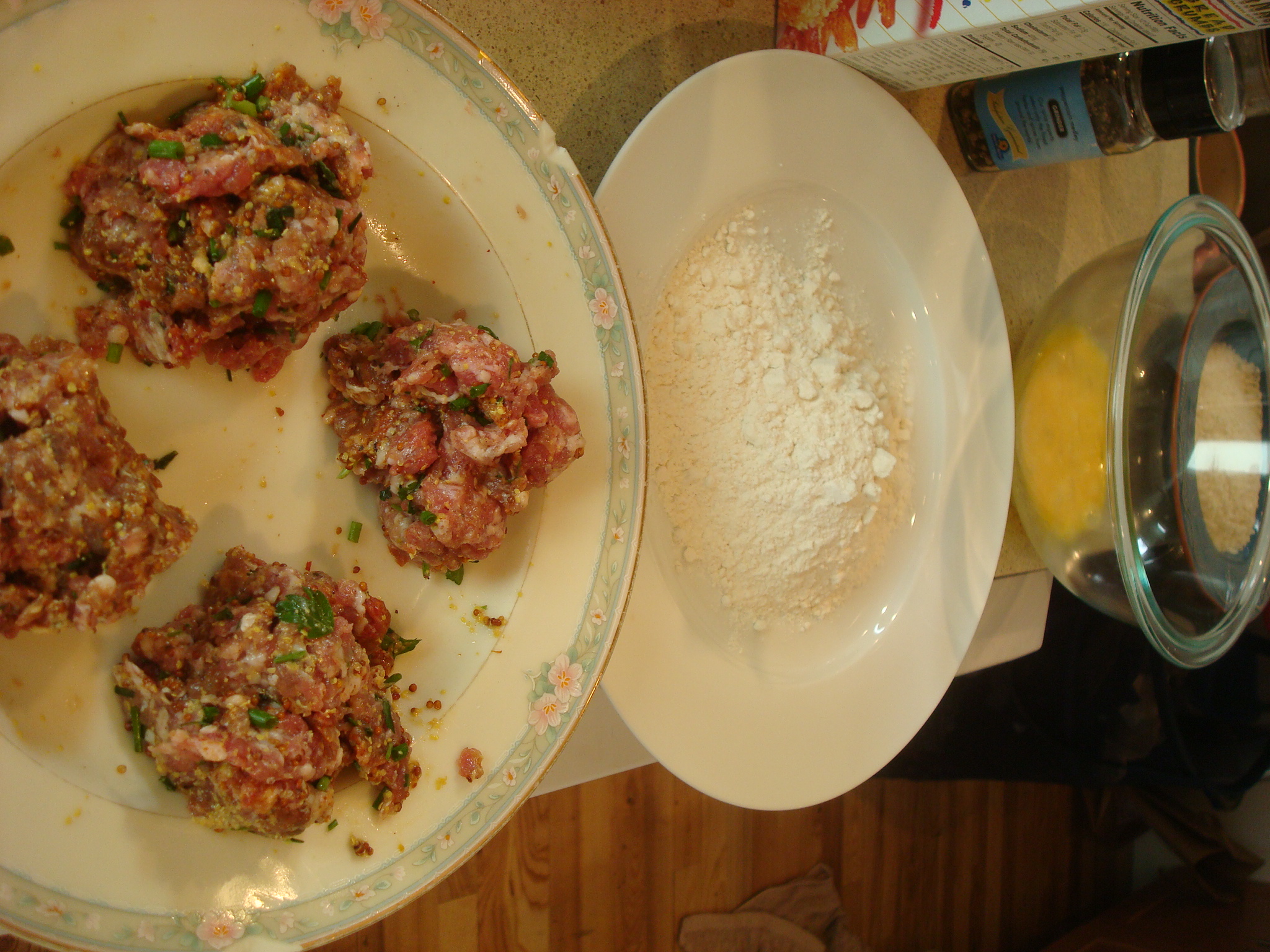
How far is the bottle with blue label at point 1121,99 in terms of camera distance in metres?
1.24

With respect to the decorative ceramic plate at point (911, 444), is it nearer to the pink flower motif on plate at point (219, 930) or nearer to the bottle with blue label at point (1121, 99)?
the bottle with blue label at point (1121, 99)

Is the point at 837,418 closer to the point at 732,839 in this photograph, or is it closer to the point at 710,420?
the point at 710,420

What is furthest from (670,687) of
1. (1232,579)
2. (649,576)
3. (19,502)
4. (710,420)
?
(1232,579)

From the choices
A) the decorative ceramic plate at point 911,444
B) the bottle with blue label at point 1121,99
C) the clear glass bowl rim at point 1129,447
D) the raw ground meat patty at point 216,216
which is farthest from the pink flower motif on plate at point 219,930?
the bottle with blue label at point 1121,99

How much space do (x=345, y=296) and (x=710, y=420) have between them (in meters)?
0.54

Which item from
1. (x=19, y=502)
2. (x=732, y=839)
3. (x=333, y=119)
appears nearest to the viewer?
(x=19, y=502)

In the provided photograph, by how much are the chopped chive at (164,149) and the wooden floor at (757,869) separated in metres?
1.04

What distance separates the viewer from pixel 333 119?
2.85 ft

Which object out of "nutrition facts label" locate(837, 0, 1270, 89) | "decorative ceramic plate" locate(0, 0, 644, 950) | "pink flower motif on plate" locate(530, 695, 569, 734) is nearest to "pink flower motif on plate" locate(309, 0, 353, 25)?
"decorative ceramic plate" locate(0, 0, 644, 950)

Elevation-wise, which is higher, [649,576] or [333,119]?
[333,119]

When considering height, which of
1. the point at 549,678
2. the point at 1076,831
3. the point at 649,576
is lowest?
the point at 1076,831

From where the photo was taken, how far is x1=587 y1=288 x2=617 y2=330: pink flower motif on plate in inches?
40.5

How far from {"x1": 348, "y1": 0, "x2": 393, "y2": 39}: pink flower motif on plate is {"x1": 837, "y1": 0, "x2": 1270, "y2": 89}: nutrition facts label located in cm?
69

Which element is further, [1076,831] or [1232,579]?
[1076,831]
